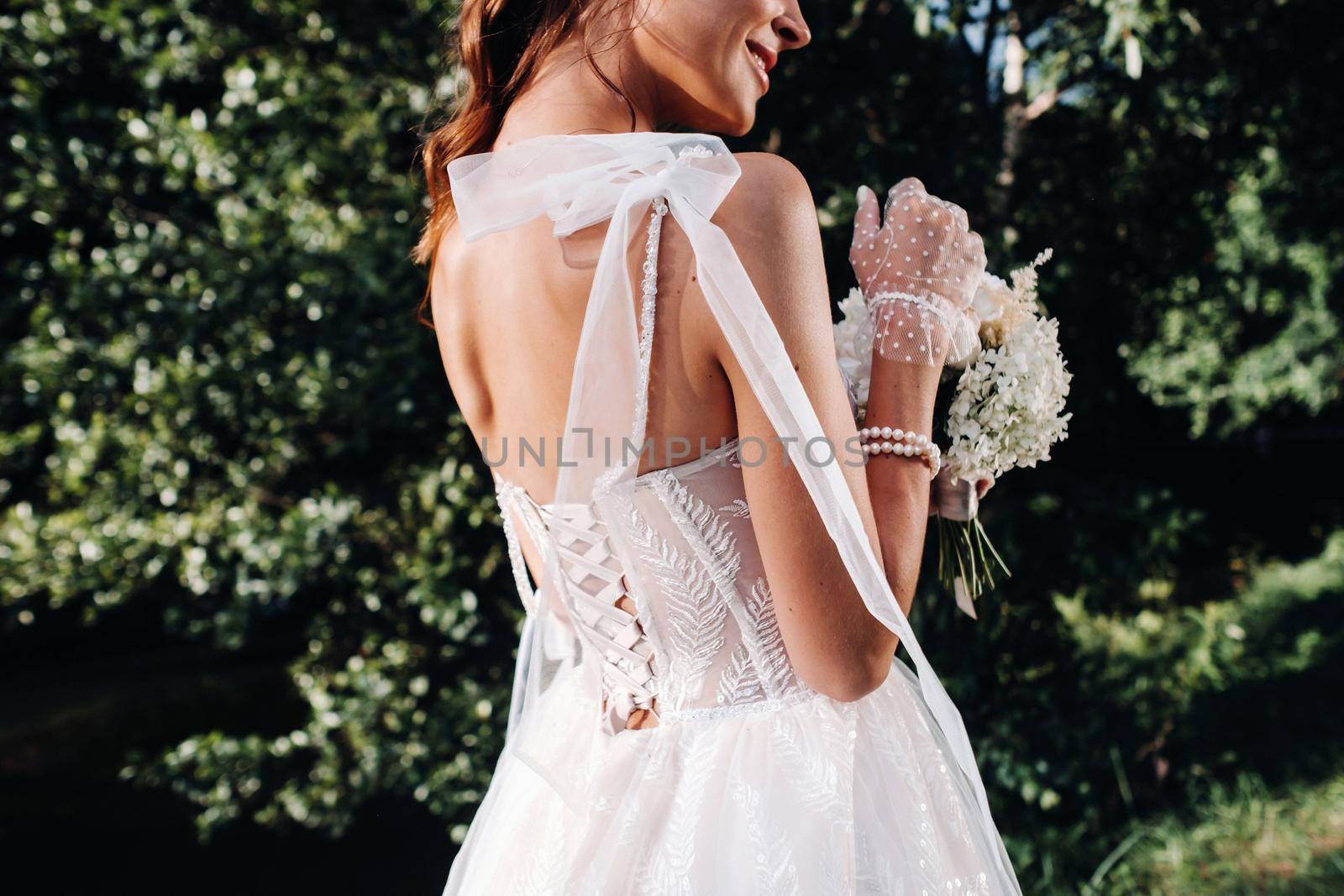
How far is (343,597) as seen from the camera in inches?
144

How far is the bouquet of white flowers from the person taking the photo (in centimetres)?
147

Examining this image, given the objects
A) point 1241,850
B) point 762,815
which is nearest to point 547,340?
point 762,815

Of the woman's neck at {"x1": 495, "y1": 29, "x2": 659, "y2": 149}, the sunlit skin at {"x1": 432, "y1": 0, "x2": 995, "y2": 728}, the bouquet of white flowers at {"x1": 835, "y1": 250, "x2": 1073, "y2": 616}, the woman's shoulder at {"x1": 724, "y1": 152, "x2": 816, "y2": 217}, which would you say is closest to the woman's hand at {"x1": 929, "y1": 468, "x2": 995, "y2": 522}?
the bouquet of white flowers at {"x1": 835, "y1": 250, "x2": 1073, "y2": 616}

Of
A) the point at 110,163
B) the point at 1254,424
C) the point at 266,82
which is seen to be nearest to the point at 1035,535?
the point at 266,82

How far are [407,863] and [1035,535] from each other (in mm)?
3112

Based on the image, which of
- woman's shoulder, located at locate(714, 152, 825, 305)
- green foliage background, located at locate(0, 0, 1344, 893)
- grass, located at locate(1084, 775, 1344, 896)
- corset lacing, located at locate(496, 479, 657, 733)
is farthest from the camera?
grass, located at locate(1084, 775, 1344, 896)

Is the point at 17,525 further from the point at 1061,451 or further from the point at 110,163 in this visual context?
the point at 1061,451

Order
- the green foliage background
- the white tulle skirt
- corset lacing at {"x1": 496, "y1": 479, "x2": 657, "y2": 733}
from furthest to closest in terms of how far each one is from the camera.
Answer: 1. the green foliage background
2. corset lacing at {"x1": 496, "y1": 479, "x2": 657, "y2": 733}
3. the white tulle skirt

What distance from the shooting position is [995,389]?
1.50 m

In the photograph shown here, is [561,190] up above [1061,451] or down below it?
above

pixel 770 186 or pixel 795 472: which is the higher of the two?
pixel 770 186

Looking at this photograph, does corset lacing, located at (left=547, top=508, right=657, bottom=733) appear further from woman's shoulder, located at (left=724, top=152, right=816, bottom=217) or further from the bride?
woman's shoulder, located at (left=724, top=152, right=816, bottom=217)

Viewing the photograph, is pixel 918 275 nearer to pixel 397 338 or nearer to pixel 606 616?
pixel 606 616

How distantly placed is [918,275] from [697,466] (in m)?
0.42
